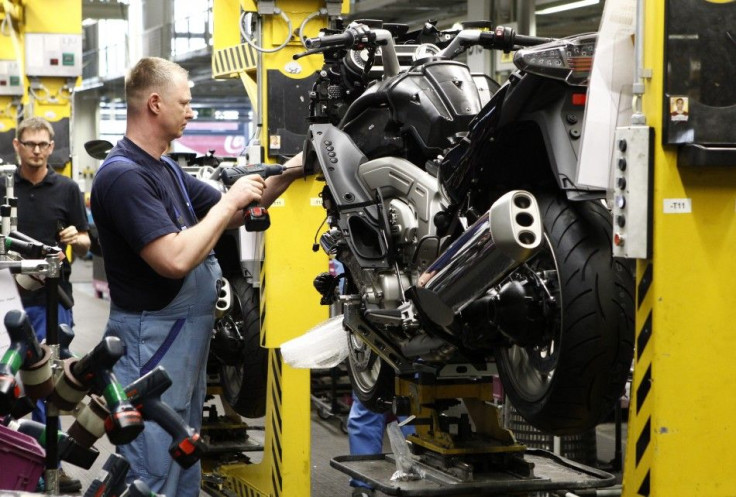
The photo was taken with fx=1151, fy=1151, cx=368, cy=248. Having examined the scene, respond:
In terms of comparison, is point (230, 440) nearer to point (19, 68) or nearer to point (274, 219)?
point (274, 219)

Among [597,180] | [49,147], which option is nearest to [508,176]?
[597,180]

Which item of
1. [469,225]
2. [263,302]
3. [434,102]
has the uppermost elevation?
[434,102]

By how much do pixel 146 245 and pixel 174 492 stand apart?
0.86 meters

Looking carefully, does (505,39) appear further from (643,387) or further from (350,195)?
(643,387)

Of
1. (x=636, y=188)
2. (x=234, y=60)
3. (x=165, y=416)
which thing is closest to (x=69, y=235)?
(x=234, y=60)

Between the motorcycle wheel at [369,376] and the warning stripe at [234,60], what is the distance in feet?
5.99

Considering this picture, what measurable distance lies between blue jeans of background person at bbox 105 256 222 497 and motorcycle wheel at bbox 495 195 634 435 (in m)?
1.23

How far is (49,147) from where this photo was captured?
7375 millimetres

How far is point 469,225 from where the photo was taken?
4.00 meters

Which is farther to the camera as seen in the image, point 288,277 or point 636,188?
point 288,277

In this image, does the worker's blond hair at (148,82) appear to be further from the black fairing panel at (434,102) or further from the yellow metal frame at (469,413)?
the yellow metal frame at (469,413)

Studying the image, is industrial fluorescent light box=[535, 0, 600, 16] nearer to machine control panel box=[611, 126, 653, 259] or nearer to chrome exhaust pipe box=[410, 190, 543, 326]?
chrome exhaust pipe box=[410, 190, 543, 326]

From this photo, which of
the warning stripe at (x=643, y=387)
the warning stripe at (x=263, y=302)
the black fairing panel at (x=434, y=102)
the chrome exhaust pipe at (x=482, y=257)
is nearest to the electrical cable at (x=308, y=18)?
the warning stripe at (x=263, y=302)

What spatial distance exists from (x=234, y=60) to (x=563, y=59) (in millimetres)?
3553
